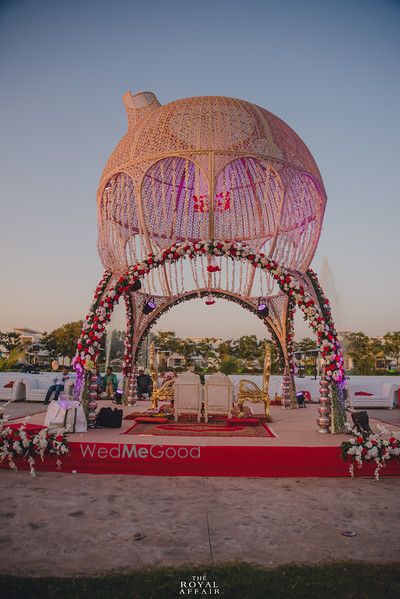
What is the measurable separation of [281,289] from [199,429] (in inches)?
134

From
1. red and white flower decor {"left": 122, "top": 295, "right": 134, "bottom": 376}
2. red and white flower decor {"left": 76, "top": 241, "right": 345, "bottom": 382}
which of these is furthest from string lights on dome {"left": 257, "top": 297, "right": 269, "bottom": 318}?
red and white flower decor {"left": 122, "top": 295, "right": 134, "bottom": 376}

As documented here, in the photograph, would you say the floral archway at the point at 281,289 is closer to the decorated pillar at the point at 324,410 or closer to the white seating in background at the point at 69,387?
the decorated pillar at the point at 324,410

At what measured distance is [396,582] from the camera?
2.97 meters

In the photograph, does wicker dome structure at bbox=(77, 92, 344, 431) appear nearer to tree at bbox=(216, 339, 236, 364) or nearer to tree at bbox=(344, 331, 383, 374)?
tree at bbox=(216, 339, 236, 364)

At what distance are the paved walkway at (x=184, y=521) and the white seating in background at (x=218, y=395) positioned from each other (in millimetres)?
3224

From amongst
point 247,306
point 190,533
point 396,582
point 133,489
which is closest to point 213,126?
point 247,306

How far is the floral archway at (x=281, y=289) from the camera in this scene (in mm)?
8039

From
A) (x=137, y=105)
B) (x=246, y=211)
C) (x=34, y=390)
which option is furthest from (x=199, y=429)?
(x=34, y=390)

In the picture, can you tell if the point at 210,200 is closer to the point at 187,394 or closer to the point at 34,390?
the point at 187,394

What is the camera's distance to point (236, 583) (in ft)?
9.58

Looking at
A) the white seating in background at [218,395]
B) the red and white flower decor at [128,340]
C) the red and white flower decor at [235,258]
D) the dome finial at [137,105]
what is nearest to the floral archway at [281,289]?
the red and white flower decor at [235,258]

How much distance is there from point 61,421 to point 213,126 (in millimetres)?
7094

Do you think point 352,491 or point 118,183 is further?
point 118,183

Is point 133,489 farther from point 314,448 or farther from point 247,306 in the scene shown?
point 247,306
